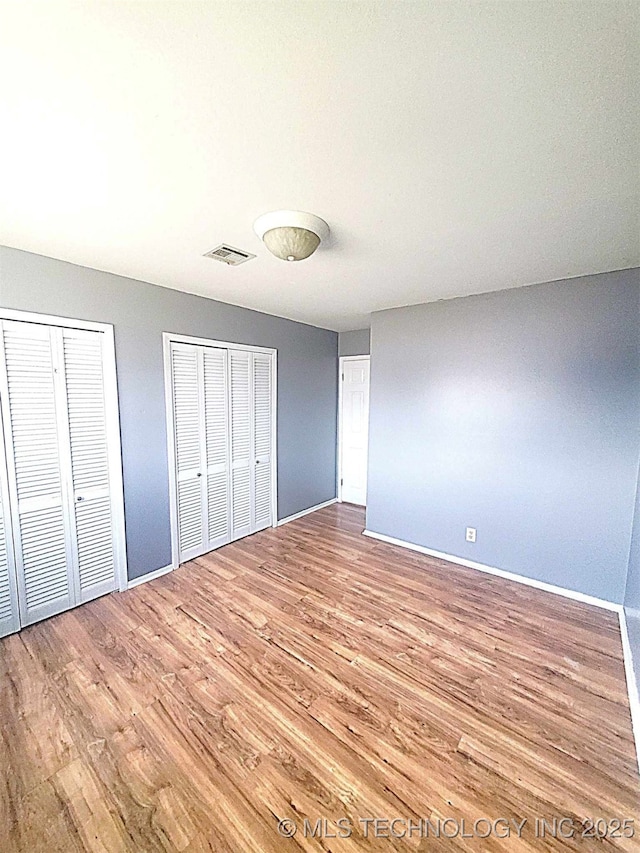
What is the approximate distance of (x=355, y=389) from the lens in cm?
491

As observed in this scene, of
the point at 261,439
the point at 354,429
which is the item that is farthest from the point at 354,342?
the point at 261,439

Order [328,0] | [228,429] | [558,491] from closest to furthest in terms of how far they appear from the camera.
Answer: [328,0], [558,491], [228,429]

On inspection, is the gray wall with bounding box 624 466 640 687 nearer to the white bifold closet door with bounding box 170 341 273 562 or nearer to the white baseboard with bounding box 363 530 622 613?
the white baseboard with bounding box 363 530 622 613

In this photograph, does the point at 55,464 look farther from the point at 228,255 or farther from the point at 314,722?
the point at 314,722

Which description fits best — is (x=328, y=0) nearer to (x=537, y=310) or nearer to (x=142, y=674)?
(x=537, y=310)

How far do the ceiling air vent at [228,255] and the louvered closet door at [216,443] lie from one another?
111 cm

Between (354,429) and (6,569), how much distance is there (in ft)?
12.5

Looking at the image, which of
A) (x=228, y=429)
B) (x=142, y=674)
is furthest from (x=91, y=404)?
(x=142, y=674)

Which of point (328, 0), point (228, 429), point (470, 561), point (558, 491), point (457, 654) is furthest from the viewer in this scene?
point (228, 429)

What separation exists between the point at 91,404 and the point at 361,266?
2189 millimetres

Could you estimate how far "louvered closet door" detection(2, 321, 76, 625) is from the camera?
2172 millimetres

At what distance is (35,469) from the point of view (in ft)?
7.48

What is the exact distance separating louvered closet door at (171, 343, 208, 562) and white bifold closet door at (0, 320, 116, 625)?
0.60 metres

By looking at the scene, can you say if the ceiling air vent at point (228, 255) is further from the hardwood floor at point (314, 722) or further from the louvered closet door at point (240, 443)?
the hardwood floor at point (314, 722)
